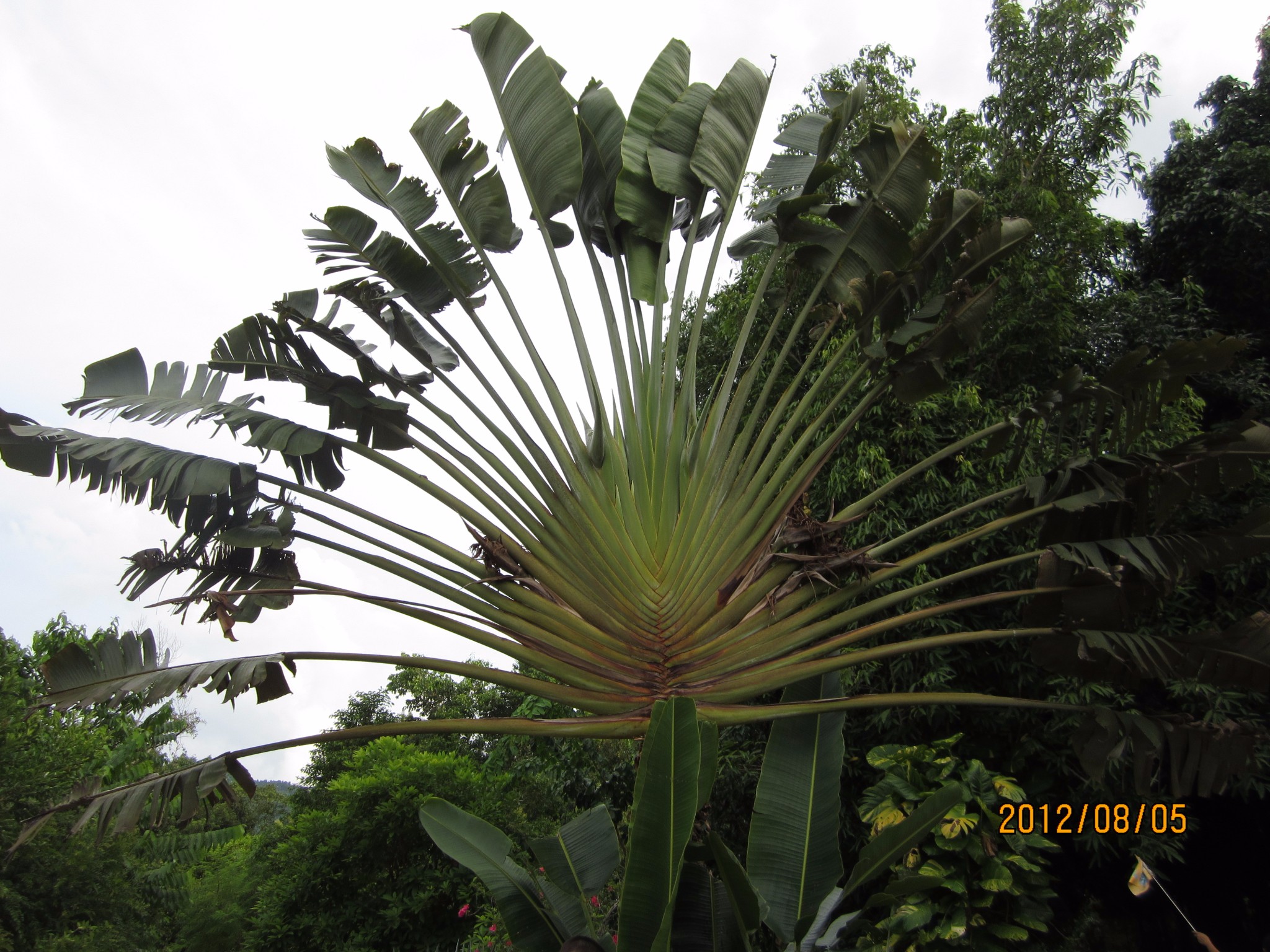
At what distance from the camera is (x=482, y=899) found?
22.2 ft

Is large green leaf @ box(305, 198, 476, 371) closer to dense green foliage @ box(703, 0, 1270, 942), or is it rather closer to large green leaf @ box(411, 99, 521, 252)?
large green leaf @ box(411, 99, 521, 252)

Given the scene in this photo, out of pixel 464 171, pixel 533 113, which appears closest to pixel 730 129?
pixel 533 113

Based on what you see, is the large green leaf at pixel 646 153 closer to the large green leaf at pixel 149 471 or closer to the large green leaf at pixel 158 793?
the large green leaf at pixel 149 471

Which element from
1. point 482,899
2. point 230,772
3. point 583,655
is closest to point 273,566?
point 230,772

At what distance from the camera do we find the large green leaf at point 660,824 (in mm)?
2441

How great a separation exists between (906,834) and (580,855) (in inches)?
54.0

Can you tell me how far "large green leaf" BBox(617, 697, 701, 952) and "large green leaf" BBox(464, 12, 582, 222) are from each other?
101 inches

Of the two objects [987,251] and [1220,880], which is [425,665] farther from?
[1220,880]

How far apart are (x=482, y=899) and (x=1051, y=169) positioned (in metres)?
8.78

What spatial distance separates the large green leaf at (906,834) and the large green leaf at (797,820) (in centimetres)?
13

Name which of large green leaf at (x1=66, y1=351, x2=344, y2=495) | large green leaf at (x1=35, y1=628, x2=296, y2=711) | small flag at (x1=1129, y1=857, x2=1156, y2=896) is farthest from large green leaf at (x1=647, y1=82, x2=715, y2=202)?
small flag at (x1=1129, y1=857, x2=1156, y2=896)

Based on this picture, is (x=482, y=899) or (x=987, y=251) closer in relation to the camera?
(x=987, y=251)

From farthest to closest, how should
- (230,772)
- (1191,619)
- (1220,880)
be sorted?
(1220,880), (1191,619), (230,772)

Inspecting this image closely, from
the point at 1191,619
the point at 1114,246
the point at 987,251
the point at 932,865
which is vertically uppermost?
the point at 1114,246
